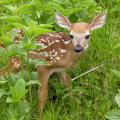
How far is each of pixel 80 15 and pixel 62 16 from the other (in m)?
0.48

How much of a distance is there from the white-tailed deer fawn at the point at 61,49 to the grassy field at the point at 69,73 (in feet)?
0.36

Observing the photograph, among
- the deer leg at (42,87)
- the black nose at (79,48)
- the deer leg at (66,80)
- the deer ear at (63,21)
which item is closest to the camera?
the black nose at (79,48)

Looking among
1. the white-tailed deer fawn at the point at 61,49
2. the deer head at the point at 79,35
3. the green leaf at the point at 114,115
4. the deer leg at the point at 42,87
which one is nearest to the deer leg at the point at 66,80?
the white-tailed deer fawn at the point at 61,49

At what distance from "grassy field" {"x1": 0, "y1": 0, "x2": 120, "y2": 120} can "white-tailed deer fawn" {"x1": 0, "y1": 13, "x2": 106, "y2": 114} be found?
11 cm

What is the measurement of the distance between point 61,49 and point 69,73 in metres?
0.39

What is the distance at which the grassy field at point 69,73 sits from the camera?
3.49 meters

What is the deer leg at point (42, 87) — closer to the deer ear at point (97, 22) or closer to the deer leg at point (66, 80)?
the deer leg at point (66, 80)

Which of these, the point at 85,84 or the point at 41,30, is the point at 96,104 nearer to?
the point at 85,84

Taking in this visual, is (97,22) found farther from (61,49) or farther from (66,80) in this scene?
(66,80)

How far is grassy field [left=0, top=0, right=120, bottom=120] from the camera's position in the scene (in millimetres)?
3486

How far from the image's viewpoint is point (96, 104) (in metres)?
4.00

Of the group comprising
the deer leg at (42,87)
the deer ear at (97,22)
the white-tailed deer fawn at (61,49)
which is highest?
the deer ear at (97,22)

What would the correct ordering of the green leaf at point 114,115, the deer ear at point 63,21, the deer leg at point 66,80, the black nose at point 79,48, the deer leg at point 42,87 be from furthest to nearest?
the deer leg at point 66,80 → the deer ear at point 63,21 → the deer leg at point 42,87 → the black nose at point 79,48 → the green leaf at point 114,115

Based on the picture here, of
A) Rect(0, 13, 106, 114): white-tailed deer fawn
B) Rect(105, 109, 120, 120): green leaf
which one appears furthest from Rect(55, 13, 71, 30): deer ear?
Rect(105, 109, 120, 120): green leaf
